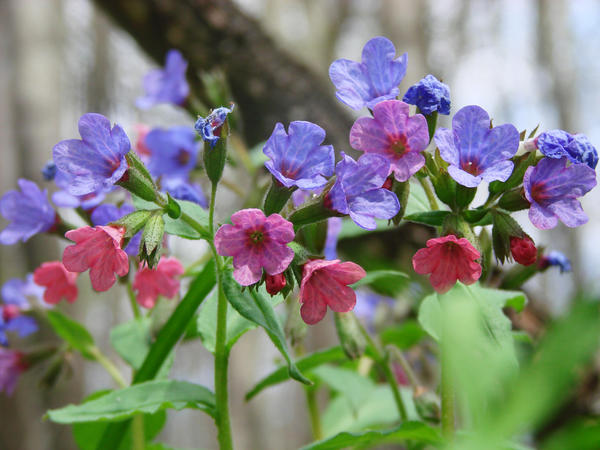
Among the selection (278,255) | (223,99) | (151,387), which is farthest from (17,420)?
(278,255)

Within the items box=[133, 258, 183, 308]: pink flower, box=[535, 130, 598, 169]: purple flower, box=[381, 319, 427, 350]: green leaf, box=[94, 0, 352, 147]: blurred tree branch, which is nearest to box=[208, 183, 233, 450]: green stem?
box=[133, 258, 183, 308]: pink flower

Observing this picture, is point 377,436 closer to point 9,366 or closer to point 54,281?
point 54,281

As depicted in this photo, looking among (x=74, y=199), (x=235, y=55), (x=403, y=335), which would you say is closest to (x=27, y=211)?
(x=74, y=199)

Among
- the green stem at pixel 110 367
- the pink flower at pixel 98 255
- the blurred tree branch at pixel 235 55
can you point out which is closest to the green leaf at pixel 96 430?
the green stem at pixel 110 367

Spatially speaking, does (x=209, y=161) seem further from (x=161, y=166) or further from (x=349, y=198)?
(x=161, y=166)

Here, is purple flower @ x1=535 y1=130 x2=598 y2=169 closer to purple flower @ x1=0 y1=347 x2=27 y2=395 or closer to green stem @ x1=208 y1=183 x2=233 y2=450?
green stem @ x1=208 y1=183 x2=233 y2=450

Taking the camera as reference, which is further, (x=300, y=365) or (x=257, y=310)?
(x=300, y=365)
